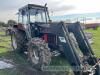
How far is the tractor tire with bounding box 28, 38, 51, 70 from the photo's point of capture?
7.59 metres

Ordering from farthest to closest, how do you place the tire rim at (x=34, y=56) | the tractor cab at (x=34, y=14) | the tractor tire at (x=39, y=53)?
the tractor cab at (x=34, y=14), the tire rim at (x=34, y=56), the tractor tire at (x=39, y=53)

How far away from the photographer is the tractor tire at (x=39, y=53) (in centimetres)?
759

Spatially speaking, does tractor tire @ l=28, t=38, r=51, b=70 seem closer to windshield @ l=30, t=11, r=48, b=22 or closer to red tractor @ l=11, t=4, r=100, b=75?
red tractor @ l=11, t=4, r=100, b=75

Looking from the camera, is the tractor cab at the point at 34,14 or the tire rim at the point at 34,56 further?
the tractor cab at the point at 34,14

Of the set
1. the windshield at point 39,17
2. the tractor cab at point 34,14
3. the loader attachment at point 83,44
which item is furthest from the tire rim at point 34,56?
the windshield at point 39,17

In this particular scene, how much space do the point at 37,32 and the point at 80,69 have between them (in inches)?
148

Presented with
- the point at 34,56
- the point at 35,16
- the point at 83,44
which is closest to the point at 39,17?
the point at 35,16

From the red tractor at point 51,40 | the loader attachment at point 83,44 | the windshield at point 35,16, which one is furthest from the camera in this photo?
the windshield at point 35,16

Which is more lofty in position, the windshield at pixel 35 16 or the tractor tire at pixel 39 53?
the windshield at pixel 35 16

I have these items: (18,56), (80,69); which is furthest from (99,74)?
(18,56)

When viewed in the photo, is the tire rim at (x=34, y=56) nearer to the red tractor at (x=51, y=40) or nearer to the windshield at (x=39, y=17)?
the red tractor at (x=51, y=40)

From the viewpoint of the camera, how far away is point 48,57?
7.62m

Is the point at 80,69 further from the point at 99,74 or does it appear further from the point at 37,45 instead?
the point at 37,45

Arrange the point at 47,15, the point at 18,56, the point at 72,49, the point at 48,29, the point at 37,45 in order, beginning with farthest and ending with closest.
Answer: the point at 18,56 → the point at 47,15 → the point at 48,29 → the point at 37,45 → the point at 72,49
